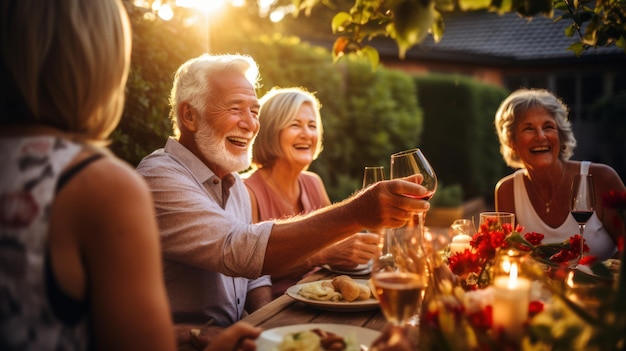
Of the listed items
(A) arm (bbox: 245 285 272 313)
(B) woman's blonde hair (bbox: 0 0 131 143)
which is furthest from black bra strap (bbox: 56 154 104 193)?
(A) arm (bbox: 245 285 272 313)

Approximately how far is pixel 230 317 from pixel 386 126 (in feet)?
29.2

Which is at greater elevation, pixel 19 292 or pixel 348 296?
pixel 19 292

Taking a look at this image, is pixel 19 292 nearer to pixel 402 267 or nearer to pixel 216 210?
pixel 402 267

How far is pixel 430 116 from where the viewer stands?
14.4m

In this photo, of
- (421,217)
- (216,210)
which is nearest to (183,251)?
(216,210)

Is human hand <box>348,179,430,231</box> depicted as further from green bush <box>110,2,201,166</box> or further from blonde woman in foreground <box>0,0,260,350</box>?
green bush <box>110,2,201,166</box>

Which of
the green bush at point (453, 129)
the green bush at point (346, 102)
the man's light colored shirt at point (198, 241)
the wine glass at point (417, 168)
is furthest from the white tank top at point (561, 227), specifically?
the green bush at point (453, 129)

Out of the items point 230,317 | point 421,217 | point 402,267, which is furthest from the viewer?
point 230,317

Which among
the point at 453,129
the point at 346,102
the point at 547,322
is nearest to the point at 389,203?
the point at 547,322

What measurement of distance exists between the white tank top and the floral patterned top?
2773 mm

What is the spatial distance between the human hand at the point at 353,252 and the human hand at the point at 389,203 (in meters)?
0.75

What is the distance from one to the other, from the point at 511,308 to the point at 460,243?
1.41 m

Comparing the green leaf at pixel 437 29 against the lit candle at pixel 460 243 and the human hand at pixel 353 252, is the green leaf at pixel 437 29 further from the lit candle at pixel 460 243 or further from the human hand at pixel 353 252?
the human hand at pixel 353 252

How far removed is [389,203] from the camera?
2.24 meters
